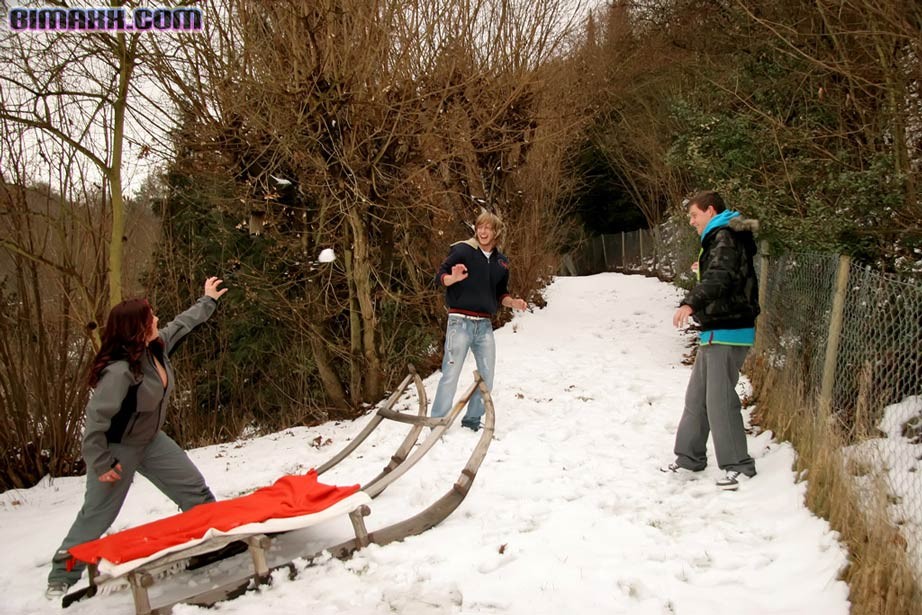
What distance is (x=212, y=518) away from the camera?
3541mm

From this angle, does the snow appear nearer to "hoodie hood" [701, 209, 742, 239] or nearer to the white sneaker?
the white sneaker

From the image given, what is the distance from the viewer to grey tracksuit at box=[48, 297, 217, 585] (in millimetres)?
3621

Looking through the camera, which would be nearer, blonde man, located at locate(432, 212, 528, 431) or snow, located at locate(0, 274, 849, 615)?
snow, located at locate(0, 274, 849, 615)

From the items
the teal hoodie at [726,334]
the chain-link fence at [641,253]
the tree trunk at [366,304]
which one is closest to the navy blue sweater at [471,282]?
the teal hoodie at [726,334]

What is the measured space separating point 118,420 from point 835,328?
527 centimetres

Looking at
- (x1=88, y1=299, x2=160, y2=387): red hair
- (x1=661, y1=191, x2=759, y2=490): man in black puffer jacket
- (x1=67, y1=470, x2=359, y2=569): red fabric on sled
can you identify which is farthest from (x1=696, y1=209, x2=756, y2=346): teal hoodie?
(x1=88, y1=299, x2=160, y2=387): red hair

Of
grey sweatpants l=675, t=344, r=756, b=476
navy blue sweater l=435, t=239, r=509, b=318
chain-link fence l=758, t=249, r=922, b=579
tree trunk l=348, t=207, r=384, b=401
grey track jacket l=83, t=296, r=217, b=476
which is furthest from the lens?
tree trunk l=348, t=207, r=384, b=401

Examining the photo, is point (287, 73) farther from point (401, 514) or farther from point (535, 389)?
point (401, 514)

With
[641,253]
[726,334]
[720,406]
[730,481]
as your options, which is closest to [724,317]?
[726,334]

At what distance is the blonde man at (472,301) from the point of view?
20.2 feet

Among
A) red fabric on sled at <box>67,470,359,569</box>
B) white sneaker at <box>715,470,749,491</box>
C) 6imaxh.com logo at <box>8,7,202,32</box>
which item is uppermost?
6imaxh.com logo at <box>8,7,202,32</box>

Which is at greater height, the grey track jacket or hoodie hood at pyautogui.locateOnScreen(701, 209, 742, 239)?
hoodie hood at pyautogui.locateOnScreen(701, 209, 742, 239)

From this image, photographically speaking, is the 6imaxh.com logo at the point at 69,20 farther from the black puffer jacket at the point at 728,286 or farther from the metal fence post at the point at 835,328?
the metal fence post at the point at 835,328

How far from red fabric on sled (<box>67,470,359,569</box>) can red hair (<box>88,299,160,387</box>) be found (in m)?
0.90
